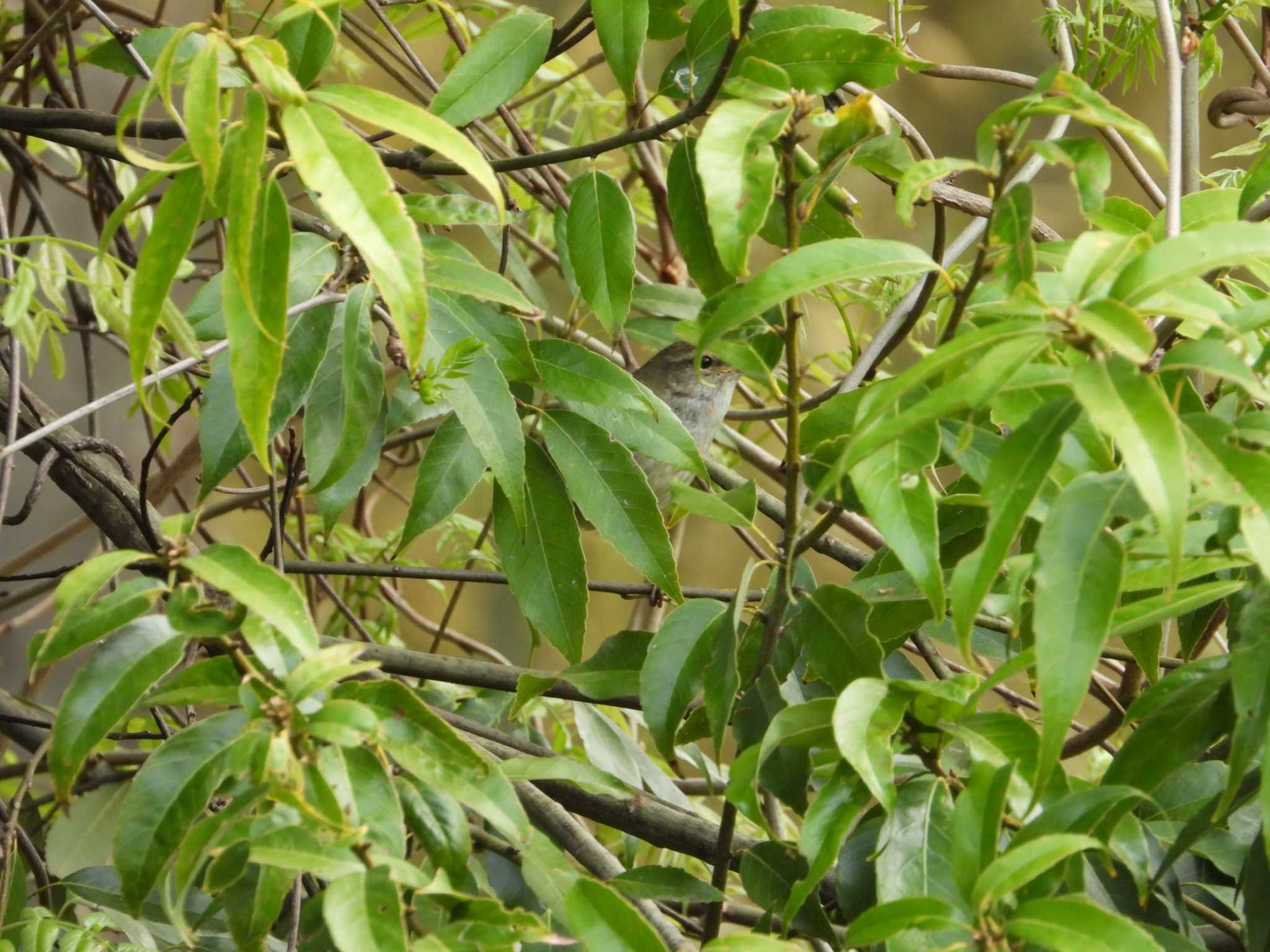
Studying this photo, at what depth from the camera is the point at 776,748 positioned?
2.86 feet

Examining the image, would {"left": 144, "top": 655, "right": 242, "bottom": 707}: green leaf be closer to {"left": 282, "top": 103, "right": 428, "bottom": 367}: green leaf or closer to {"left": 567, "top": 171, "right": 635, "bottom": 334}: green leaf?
{"left": 282, "top": 103, "right": 428, "bottom": 367}: green leaf

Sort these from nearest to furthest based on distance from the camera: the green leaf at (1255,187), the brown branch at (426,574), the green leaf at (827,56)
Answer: the green leaf at (1255,187), the green leaf at (827,56), the brown branch at (426,574)

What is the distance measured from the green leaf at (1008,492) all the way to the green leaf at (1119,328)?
2.4 inches

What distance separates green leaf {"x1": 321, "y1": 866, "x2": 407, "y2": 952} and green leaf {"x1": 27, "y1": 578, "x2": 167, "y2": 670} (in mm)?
206

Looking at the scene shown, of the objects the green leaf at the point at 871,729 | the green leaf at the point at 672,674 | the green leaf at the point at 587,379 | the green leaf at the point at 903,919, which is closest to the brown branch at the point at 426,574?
the green leaf at the point at 587,379

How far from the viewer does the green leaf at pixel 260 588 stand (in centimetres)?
64

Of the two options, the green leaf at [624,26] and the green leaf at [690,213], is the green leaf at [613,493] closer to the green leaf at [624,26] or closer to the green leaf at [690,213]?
the green leaf at [690,213]

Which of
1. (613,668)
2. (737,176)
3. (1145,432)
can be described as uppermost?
(737,176)

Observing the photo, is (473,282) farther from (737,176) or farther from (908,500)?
(908,500)

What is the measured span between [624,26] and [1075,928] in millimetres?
715

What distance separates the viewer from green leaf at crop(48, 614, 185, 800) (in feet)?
2.29

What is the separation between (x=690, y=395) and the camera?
213 centimetres

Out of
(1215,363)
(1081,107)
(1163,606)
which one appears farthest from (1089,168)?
(1163,606)

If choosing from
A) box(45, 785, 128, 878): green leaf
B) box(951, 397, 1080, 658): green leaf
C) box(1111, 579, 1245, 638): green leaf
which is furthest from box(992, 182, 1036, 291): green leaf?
box(45, 785, 128, 878): green leaf
